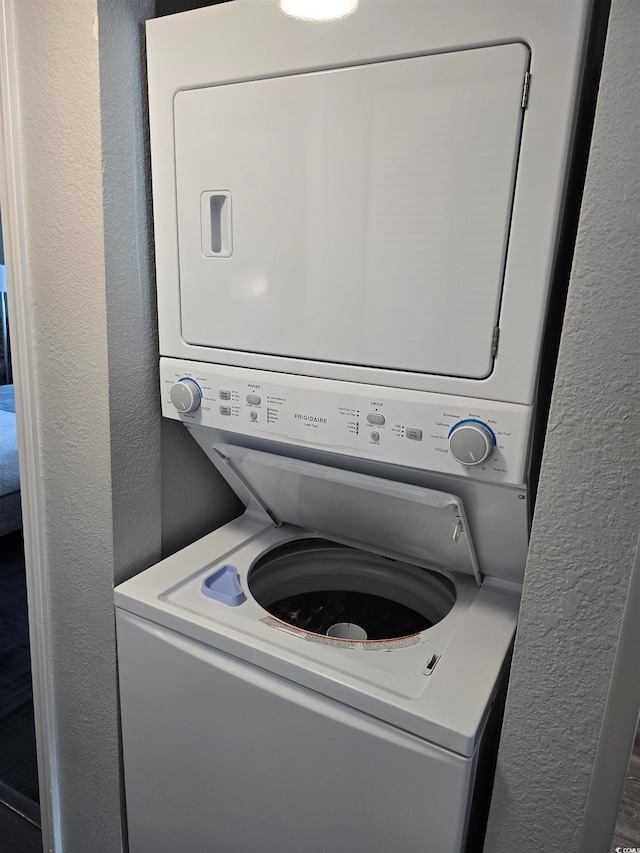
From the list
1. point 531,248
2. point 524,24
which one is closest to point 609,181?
point 531,248

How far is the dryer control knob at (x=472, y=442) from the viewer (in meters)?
1.13

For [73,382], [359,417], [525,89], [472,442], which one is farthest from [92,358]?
[525,89]

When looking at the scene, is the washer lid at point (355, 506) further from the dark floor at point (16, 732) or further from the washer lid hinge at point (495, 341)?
the dark floor at point (16, 732)

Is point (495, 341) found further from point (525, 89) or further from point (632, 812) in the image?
point (632, 812)

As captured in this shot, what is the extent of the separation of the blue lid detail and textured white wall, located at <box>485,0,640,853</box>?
2.17 feet

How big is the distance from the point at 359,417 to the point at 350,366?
11 cm

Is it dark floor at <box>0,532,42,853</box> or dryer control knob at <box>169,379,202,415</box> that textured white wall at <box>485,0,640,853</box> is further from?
dark floor at <box>0,532,42,853</box>

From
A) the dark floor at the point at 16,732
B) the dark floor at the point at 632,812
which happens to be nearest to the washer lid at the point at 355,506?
the dark floor at the point at 632,812

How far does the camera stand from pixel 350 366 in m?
1.27

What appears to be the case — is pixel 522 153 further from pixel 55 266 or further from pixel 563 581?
pixel 55 266

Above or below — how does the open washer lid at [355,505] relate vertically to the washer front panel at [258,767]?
above

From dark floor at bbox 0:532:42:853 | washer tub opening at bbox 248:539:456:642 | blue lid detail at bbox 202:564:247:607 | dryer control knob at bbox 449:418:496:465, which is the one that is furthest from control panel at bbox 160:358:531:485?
dark floor at bbox 0:532:42:853

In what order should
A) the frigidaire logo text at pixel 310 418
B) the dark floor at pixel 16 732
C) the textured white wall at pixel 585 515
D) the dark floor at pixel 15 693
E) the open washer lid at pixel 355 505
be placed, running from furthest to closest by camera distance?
the dark floor at pixel 15 693 < the dark floor at pixel 16 732 < the open washer lid at pixel 355 505 < the frigidaire logo text at pixel 310 418 < the textured white wall at pixel 585 515

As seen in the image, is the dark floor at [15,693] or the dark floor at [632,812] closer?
the dark floor at [632,812]
